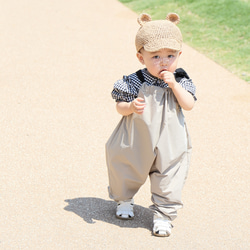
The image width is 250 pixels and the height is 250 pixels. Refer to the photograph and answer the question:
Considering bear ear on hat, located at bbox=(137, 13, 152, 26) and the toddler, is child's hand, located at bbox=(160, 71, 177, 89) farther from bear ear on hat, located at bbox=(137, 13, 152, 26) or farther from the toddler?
bear ear on hat, located at bbox=(137, 13, 152, 26)

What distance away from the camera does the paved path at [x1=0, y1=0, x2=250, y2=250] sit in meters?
3.73

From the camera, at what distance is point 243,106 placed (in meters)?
6.36

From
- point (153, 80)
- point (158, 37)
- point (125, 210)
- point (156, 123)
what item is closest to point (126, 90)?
point (153, 80)

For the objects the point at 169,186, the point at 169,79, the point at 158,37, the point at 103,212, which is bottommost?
the point at 103,212

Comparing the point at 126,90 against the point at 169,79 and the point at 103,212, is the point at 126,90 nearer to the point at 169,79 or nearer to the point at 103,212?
the point at 169,79

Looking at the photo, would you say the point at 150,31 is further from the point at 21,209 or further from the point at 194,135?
the point at 194,135

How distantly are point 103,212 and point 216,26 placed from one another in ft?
20.2

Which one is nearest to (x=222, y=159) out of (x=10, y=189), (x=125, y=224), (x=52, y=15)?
(x=125, y=224)

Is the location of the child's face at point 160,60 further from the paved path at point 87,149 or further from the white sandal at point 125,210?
the paved path at point 87,149

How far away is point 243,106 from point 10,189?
10.5 ft

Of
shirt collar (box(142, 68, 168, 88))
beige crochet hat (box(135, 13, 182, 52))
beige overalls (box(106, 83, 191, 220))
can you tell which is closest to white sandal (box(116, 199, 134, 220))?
beige overalls (box(106, 83, 191, 220))

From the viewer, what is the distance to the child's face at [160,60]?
3383mm

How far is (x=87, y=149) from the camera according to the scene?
5121mm

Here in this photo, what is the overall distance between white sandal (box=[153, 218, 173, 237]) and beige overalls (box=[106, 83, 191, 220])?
0.18 feet
